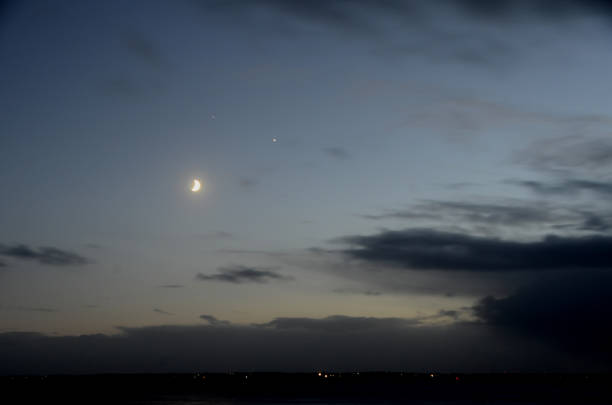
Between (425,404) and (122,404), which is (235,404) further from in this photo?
(425,404)

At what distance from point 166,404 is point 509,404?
8249cm

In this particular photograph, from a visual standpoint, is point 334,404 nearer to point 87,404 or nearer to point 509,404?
point 509,404

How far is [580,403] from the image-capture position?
489ft

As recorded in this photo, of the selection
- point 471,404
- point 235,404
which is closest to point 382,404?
point 471,404

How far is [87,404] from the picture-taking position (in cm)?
15350

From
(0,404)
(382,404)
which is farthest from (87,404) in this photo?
(382,404)

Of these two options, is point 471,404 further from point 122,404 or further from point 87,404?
point 87,404

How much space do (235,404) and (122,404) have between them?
89.4ft

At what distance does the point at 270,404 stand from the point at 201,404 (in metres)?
17.1

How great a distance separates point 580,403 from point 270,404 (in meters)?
75.2

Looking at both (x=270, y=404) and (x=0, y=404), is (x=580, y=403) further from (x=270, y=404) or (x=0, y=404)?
(x=0, y=404)

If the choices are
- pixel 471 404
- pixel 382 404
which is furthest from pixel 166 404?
pixel 471 404

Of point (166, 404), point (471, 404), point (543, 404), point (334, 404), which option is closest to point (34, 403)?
point (166, 404)

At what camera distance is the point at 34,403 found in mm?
150875
